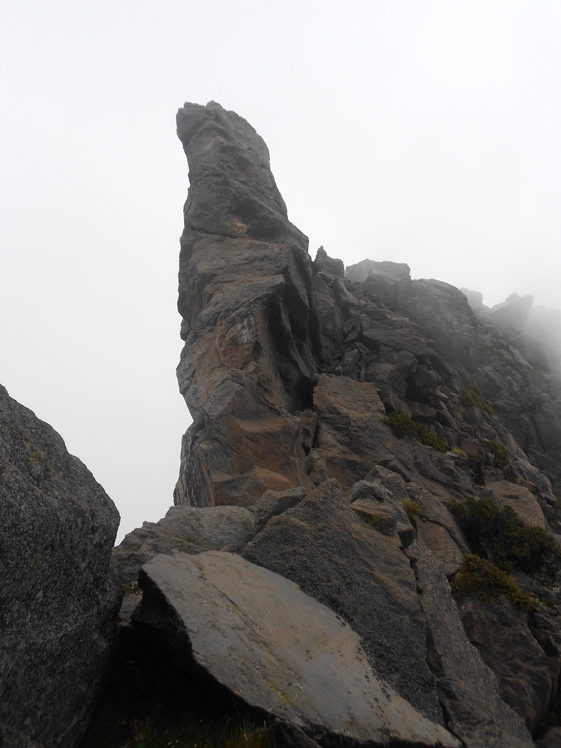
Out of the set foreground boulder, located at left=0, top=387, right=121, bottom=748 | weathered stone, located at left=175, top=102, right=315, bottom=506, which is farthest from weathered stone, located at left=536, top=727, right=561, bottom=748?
weathered stone, located at left=175, top=102, right=315, bottom=506

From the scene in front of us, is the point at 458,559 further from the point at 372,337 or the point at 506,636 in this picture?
the point at 372,337

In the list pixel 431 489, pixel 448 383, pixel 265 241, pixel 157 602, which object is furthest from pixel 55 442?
pixel 448 383

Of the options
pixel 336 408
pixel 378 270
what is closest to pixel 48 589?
pixel 336 408

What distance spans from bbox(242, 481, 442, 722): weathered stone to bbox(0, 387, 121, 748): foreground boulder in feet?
11.9

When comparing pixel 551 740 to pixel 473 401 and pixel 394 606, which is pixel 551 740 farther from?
pixel 473 401

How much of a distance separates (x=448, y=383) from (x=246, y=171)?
1916cm

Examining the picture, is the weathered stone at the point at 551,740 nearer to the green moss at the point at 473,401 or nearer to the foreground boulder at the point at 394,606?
the foreground boulder at the point at 394,606

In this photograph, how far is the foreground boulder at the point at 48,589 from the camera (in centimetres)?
537

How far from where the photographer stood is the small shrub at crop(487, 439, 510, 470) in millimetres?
25391

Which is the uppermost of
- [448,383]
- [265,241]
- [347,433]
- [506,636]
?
[265,241]

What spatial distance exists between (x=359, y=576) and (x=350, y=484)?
9.83m

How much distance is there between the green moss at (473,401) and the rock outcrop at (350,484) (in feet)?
0.84

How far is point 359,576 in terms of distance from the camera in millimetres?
10031

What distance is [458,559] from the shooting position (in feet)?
47.1
